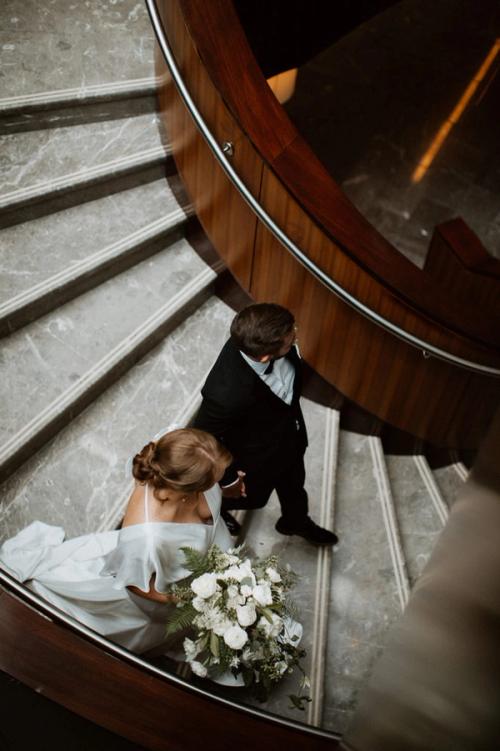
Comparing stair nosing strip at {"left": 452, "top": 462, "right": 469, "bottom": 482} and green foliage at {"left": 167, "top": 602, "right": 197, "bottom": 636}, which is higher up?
green foliage at {"left": 167, "top": 602, "right": 197, "bottom": 636}

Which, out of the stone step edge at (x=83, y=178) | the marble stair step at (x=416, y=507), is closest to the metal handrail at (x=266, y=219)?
the stone step edge at (x=83, y=178)

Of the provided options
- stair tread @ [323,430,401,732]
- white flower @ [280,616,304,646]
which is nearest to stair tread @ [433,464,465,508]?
stair tread @ [323,430,401,732]

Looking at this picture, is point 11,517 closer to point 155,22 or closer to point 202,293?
point 202,293

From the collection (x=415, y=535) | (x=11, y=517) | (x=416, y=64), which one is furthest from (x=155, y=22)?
(x=416, y=64)

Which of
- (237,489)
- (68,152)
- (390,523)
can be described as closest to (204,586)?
(237,489)

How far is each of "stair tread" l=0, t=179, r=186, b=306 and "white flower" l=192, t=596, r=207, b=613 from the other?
1.71 meters

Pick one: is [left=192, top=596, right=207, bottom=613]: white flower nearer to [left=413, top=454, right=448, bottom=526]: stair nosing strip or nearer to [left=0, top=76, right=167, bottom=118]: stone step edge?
[left=413, top=454, right=448, bottom=526]: stair nosing strip

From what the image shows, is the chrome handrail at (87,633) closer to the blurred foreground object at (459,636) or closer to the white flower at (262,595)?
the white flower at (262,595)

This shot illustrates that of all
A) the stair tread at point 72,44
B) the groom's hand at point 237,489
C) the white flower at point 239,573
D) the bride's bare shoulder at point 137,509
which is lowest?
the groom's hand at point 237,489

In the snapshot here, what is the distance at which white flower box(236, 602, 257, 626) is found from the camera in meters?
2.55

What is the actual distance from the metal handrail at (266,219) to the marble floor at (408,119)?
9.93 feet

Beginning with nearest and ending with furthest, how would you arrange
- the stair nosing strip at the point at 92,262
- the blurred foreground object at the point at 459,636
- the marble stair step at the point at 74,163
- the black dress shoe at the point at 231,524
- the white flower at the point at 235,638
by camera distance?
the blurred foreground object at the point at 459,636
the white flower at the point at 235,638
the stair nosing strip at the point at 92,262
the black dress shoe at the point at 231,524
the marble stair step at the point at 74,163

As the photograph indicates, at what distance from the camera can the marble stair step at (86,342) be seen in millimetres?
3264

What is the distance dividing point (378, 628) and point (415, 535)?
2.74 feet
